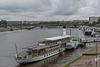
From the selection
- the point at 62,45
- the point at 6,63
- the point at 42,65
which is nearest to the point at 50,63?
the point at 42,65

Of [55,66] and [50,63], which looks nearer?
[55,66]

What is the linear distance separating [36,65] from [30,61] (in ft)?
5.80

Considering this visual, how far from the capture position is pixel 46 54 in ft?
136

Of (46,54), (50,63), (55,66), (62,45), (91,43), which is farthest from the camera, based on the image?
(91,43)

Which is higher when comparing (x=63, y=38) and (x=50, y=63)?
(x=63, y=38)

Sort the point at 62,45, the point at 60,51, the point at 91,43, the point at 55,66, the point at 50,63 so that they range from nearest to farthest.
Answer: the point at 55,66, the point at 50,63, the point at 60,51, the point at 62,45, the point at 91,43

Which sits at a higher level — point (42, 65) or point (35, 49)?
point (35, 49)

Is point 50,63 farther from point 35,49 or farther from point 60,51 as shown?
point 60,51

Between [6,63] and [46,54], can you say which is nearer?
[6,63]

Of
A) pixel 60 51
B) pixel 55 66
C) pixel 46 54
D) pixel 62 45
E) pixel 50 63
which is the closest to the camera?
pixel 55 66

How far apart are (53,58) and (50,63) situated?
474 centimetres

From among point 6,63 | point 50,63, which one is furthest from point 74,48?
point 6,63

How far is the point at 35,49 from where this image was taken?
3903 centimetres

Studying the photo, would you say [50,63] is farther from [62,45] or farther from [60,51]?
[62,45]
